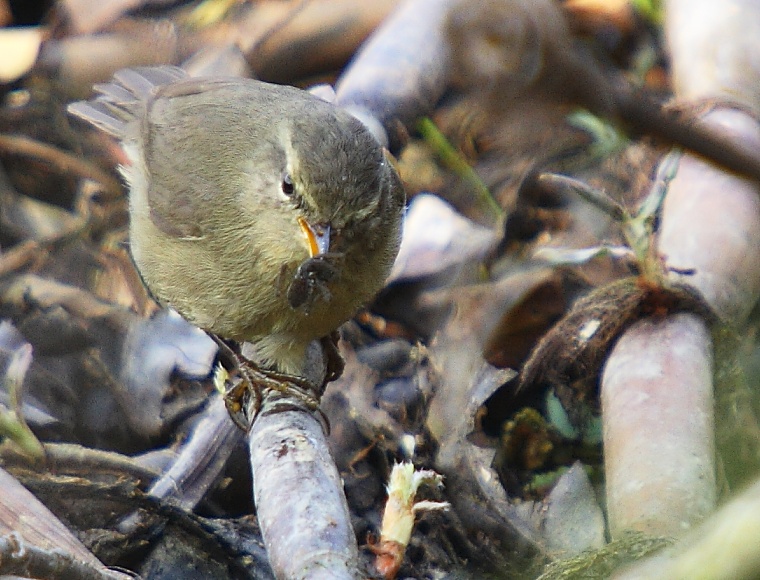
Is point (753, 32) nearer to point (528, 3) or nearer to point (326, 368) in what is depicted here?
point (326, 368)

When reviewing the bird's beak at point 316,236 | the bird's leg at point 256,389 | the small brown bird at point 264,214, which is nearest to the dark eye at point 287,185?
the small brown bird at point 264,214

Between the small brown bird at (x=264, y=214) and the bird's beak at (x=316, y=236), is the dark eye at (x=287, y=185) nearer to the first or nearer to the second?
the small brown bird at (x=264, y=214)

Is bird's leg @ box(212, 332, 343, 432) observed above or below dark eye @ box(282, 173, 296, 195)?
below

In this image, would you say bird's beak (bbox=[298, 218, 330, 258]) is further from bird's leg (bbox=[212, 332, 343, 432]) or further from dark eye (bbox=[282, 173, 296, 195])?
bird's leg (bbox=[212, 332, 343, 432])

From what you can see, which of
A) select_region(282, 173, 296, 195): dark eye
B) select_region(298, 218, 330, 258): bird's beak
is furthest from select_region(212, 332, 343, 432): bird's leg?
select_region(282, 173, 296, 195): dark eye

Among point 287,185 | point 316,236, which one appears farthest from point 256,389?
point 287,185

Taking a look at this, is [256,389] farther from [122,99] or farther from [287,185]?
[122,99]

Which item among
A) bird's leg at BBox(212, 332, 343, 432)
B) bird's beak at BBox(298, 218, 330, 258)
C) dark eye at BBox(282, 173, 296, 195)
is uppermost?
dark eye at BBox(282, 173, 296, 195)
